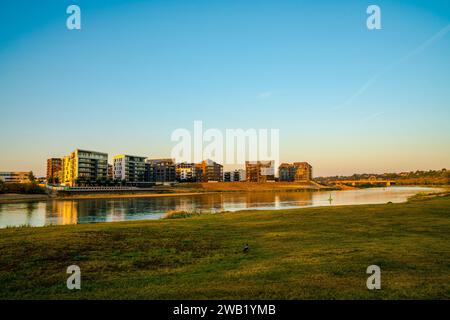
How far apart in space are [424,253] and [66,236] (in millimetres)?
14082

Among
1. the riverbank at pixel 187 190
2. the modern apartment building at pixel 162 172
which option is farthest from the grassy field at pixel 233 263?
the modern apartment building at pixel 162 172

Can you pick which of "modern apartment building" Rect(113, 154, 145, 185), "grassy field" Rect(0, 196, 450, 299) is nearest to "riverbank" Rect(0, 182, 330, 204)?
"modern apartment building" Rect(113, 154, 145, 185)

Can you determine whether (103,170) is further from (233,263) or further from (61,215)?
(233,263)

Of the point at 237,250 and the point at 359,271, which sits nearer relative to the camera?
the point at 359,271

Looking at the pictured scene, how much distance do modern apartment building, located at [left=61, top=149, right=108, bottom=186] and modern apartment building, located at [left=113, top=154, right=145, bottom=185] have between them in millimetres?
9617

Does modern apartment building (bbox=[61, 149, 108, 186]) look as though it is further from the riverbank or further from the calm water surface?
the calm water surface

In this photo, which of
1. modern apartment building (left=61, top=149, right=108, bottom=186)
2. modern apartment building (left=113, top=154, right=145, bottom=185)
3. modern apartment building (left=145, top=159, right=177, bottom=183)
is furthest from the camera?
modern apartment building (left=145, top=159, right=177, bottom=183)

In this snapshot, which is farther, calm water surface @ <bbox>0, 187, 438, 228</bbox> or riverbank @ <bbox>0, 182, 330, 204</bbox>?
riverbank @ <bbox>0, 182, 330, 204</bbox>

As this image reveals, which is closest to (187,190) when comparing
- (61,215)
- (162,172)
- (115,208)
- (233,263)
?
(162,172)

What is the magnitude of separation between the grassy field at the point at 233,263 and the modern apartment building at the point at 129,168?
497ft

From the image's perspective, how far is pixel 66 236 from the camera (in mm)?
14906

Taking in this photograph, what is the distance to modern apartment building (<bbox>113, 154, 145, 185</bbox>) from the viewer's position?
165875 mm
